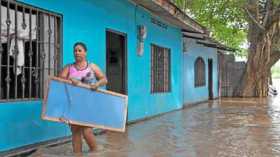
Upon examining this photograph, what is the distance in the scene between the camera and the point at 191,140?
8.17 metres

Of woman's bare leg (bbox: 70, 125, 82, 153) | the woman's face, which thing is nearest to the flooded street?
woman's bare leg (bbox: 70, 125, 82, 153)

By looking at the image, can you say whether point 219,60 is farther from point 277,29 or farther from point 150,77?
point 150,77

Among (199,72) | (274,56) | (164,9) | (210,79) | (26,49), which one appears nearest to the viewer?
(26,49)

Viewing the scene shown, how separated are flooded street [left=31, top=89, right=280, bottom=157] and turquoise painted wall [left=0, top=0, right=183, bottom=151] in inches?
13.3

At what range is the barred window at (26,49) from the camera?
250 inches

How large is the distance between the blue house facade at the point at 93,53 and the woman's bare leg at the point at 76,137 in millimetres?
673

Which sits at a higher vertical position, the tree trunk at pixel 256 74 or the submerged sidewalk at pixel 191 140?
the tree trunk at pixel 256 74

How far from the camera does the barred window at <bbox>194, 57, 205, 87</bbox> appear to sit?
63.4 feet

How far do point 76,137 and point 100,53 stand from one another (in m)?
2.87

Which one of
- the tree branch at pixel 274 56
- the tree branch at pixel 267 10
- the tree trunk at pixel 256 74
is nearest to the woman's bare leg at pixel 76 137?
the tree branch at pixel 267 10

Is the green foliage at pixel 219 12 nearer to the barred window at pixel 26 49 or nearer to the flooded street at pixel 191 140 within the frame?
the flooded street at pixel 191 140

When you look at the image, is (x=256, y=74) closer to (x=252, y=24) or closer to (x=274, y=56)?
(x=274, y=56)

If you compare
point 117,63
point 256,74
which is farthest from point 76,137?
point 256,74

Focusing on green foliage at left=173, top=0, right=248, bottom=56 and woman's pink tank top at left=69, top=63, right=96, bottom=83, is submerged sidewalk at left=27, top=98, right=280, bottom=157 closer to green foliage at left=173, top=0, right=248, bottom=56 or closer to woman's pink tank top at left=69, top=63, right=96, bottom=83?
woman's pink tank top at left=69, top=63, right=96, bottom=83
